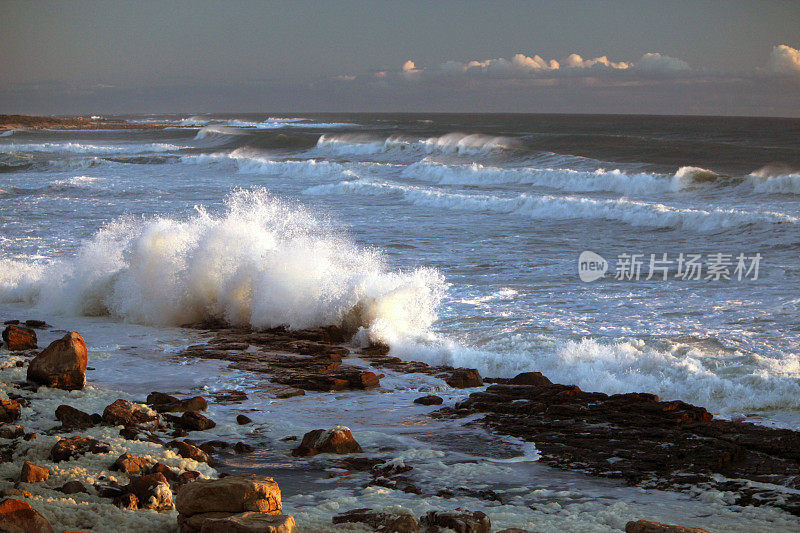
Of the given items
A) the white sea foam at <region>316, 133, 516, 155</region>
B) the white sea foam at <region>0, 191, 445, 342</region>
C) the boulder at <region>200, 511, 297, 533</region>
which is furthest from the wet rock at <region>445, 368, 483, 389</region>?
the white sea foam at <region>316, 133, 516, 155</region>

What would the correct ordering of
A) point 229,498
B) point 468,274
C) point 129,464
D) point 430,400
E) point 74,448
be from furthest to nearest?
point 468,274 → point 430,400 → point 74,448 → point 129,464 → point 229,498

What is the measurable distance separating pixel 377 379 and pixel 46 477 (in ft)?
12.6

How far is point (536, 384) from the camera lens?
770 centimetres

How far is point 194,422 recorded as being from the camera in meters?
6.18

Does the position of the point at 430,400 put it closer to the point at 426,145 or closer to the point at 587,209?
the point at 587,209

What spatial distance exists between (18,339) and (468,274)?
7375 mm

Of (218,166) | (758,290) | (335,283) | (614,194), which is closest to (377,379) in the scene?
(335,283)

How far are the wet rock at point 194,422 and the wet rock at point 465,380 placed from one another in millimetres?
2620

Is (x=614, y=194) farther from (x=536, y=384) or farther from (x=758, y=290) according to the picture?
(x=536, y=384)

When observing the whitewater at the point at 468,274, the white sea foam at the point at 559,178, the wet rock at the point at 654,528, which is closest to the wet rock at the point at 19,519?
the wet rock at the point at 654,528

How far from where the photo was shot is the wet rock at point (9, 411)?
5840 millimetres

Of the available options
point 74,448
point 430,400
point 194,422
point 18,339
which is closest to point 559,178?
point 430,400

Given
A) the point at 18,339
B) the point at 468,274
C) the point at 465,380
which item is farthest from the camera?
the point at 468,274

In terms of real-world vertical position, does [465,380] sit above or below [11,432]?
below
